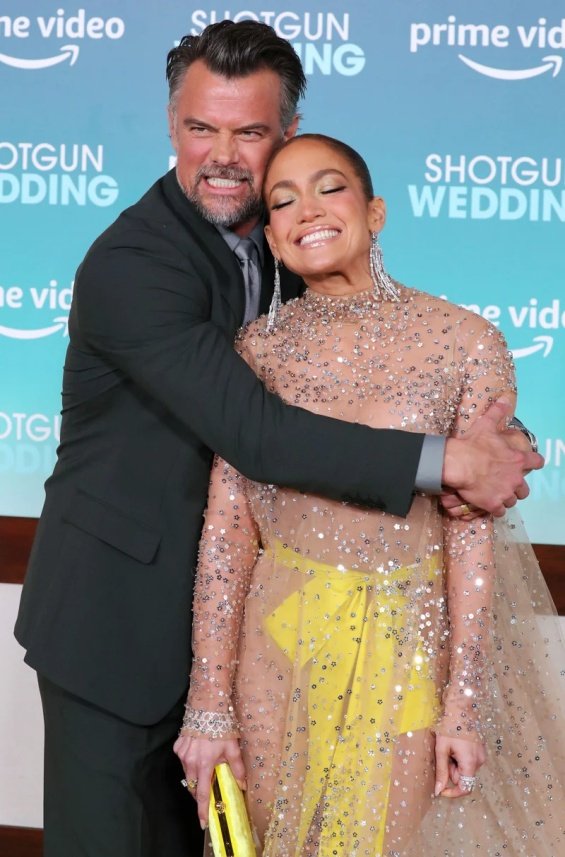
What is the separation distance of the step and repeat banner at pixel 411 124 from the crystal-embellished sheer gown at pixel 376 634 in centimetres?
119

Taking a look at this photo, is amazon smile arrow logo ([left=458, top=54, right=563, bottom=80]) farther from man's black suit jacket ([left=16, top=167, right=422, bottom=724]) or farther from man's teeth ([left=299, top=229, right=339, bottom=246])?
man's teeth ([left=299, top=229, right=339, bottom=246])

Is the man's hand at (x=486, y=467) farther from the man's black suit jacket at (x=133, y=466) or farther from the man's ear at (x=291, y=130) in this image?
the man's ear at (x=291, y=130)

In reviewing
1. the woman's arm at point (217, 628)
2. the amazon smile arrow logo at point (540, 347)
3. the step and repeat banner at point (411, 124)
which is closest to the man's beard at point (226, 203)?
the woman's arm at point (217, 628)

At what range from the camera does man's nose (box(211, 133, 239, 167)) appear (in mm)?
1998

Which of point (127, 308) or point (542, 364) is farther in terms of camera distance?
point (542, 364)

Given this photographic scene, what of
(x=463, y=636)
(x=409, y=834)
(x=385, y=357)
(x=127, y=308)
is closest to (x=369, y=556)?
(x=463, y=636)

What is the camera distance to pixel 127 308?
74.3 inches

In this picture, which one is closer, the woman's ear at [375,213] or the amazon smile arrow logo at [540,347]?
the woman's ear at [375,213]

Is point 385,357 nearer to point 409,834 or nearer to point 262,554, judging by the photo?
point 262,554

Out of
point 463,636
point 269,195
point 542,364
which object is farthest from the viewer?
point 542,364

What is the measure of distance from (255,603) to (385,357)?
43cm

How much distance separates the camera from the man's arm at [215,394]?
5.67ft

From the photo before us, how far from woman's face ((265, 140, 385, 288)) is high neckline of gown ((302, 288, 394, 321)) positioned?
36 millimetres

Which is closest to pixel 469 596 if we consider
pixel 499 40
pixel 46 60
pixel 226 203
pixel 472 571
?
pixel 472 571
